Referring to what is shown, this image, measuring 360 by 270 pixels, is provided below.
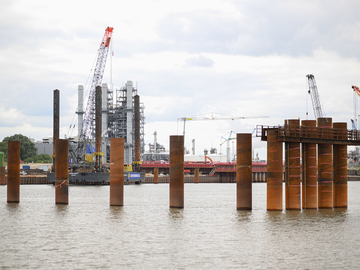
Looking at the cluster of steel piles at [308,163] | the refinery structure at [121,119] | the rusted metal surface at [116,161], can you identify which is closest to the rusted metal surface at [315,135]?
the cluster of steel piles at [308,163]

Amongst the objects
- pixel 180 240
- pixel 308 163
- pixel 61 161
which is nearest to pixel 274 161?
pixel 308 163

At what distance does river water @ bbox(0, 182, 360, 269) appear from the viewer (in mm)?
24203

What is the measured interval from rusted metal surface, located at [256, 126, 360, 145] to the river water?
5.67 m

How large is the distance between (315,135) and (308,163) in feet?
7.51

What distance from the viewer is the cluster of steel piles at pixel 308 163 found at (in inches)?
1451

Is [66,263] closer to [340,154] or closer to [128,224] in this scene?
[128,224]

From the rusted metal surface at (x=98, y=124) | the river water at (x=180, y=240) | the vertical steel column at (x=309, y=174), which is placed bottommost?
the river water at (x=180, y=240)

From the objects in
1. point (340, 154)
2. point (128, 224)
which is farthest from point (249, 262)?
point (340, 154)

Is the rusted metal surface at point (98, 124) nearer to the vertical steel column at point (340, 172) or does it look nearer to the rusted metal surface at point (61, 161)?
the rusted metal surface at point (61, 161)

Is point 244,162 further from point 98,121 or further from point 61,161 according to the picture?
point 98,121

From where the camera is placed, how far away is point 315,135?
38500 mm

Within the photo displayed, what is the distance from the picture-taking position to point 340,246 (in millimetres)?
28188

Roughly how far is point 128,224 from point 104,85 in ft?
541

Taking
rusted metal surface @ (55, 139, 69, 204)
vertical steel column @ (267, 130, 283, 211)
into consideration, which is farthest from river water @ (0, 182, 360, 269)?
rusted metal surface @ (55, 139, 69, 204)
